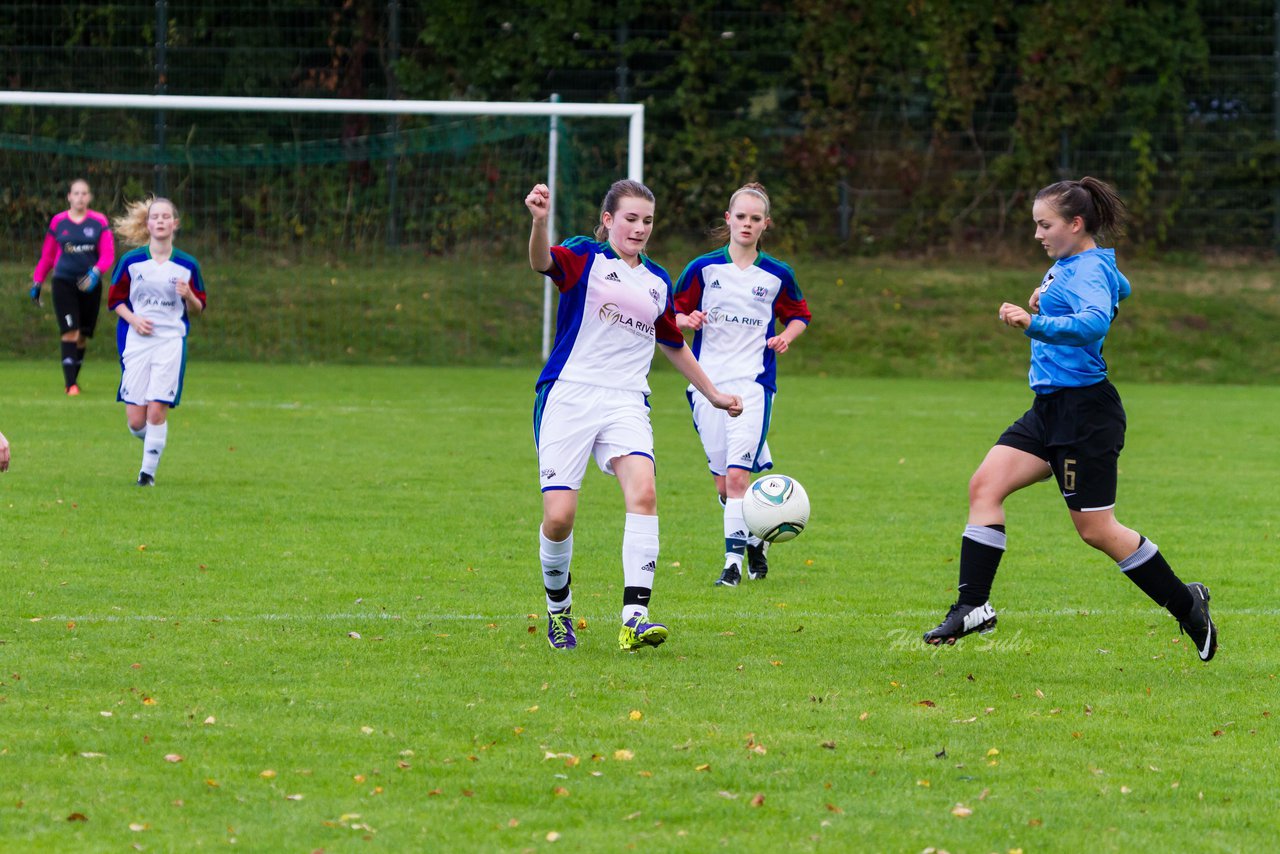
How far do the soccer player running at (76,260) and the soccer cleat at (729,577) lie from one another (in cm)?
1231

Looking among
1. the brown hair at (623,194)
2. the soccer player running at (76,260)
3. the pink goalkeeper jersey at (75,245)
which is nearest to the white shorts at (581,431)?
the brown hair at (623,194)

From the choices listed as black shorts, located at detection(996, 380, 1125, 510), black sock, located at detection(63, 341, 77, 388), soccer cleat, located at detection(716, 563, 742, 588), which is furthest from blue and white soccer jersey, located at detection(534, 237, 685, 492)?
black sock, located at detection(63, 341, 77, 388)

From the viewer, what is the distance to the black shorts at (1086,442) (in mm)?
6086

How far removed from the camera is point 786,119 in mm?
27875

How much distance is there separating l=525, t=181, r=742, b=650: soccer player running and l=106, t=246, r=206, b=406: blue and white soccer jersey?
18.9ft

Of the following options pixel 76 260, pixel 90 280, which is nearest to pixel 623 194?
pixel 90 280

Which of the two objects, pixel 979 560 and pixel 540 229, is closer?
pixel 540 229

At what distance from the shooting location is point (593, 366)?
6.40 metres

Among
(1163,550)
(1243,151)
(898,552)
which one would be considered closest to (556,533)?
(898,552)

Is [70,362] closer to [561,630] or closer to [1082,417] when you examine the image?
[561,630]

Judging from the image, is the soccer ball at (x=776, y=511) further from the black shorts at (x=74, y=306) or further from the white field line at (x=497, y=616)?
the black shorts at (x=74, y=306)

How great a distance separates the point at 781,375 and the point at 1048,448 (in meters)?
17.3

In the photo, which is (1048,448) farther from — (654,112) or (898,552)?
(654,112)

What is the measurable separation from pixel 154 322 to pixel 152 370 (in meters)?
0.38
